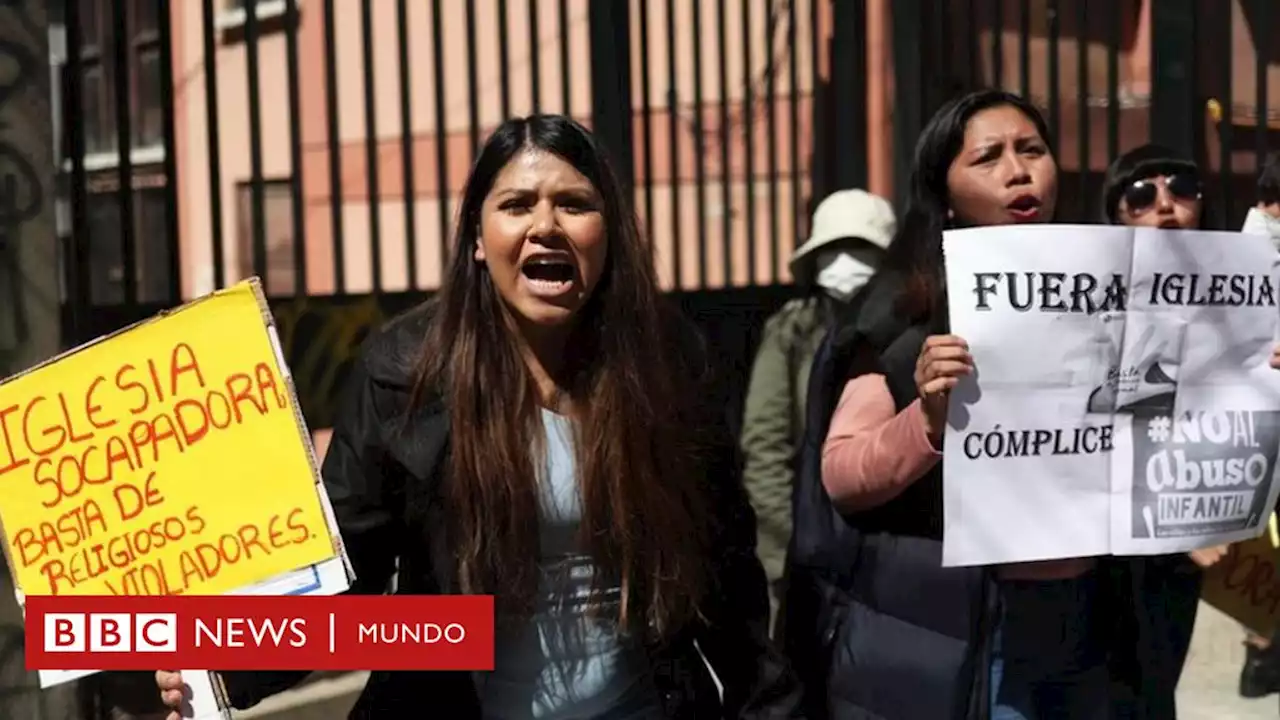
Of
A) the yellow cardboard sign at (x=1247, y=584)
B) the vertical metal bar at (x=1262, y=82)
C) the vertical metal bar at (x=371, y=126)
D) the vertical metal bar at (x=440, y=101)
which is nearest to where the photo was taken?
the yellow cardboard sign at (x=1247, y=584)

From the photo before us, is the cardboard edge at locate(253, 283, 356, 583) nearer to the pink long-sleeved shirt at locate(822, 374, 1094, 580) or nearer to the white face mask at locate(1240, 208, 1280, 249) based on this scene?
the pink long-sleeved shirt at locate(822, 374, 1094, 580)

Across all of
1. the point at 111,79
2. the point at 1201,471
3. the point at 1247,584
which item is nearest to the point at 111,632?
the point at 1201,471

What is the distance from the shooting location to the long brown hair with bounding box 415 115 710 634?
7.04 ft

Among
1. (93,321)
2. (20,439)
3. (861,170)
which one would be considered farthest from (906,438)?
(861,170)

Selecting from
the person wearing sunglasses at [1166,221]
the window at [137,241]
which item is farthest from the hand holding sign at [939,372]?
the window at [137,241]

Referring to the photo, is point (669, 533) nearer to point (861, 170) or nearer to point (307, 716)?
point (307, 716)

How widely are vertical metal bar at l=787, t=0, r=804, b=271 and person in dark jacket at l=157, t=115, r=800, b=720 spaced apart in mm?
3518

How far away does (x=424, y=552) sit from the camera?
7.33ft

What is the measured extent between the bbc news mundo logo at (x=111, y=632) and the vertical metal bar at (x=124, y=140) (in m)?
1.75

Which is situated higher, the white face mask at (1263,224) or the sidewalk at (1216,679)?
the white face mask at (1263,224)

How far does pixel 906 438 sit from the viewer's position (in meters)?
2.45

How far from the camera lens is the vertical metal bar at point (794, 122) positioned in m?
5.66

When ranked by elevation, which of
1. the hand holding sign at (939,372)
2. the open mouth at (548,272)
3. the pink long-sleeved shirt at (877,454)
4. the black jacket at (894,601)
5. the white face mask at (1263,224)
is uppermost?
the white face mask at (1263,224)

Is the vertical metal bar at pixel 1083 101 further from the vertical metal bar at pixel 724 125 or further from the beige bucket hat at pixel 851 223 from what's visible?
the vertical metal bar at pixel 724 125
